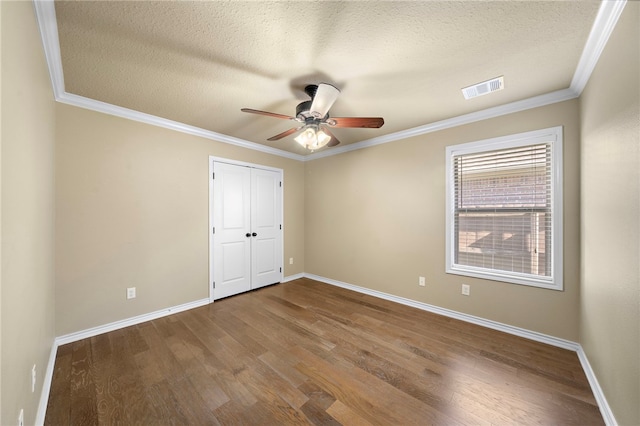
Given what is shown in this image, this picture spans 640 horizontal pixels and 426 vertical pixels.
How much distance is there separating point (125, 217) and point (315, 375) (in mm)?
2671

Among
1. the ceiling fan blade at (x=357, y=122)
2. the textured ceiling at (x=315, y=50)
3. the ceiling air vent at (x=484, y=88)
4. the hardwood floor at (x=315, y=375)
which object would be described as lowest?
the hardwood floor at (x=315, y=375)

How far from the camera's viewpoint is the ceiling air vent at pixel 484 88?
84.5 inches

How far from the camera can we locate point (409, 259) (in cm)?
340

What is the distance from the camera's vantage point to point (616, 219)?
1464 mm

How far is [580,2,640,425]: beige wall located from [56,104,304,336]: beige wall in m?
3.93

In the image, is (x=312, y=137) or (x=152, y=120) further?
(x=152, y=120)

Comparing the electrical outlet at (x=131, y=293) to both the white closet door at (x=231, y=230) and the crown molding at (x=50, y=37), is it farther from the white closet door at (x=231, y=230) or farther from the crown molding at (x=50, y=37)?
the crown molding at (x=50, y=37)

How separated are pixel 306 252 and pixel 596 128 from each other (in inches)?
163

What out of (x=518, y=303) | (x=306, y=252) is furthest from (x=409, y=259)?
(x=306, y=252)

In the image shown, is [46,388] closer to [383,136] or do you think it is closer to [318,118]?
[318,118]

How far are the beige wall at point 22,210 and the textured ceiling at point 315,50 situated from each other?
44 cm

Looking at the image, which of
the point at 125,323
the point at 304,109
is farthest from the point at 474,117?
the point at 125,323

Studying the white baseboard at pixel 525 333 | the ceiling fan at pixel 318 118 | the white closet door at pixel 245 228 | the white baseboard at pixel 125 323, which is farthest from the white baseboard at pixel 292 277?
the ceiling fan at pixel 318 118

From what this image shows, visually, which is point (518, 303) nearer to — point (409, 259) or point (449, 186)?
point (409, 259)
